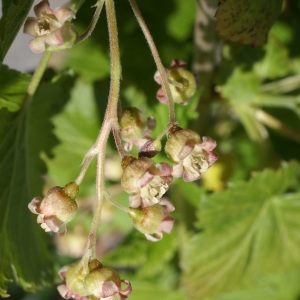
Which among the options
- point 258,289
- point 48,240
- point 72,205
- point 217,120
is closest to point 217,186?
point 217,120

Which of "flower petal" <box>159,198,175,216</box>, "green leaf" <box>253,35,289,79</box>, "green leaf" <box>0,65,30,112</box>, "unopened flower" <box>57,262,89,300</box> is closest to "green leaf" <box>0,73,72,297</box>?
"green leaf" <box>0,65,30,112</box>

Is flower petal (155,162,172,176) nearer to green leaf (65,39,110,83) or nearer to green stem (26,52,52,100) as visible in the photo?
green stem (26,52,52,100)

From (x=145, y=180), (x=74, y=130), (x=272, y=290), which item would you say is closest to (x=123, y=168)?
(x=145, y=180)

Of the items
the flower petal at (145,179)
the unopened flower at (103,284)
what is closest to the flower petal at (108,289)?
the unopened flower at (103,284)

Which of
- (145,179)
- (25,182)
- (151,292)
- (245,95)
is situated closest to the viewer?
(145,179)

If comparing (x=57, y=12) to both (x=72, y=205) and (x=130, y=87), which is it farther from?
(x=130, y=87)

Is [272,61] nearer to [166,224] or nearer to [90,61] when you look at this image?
[90,61]
